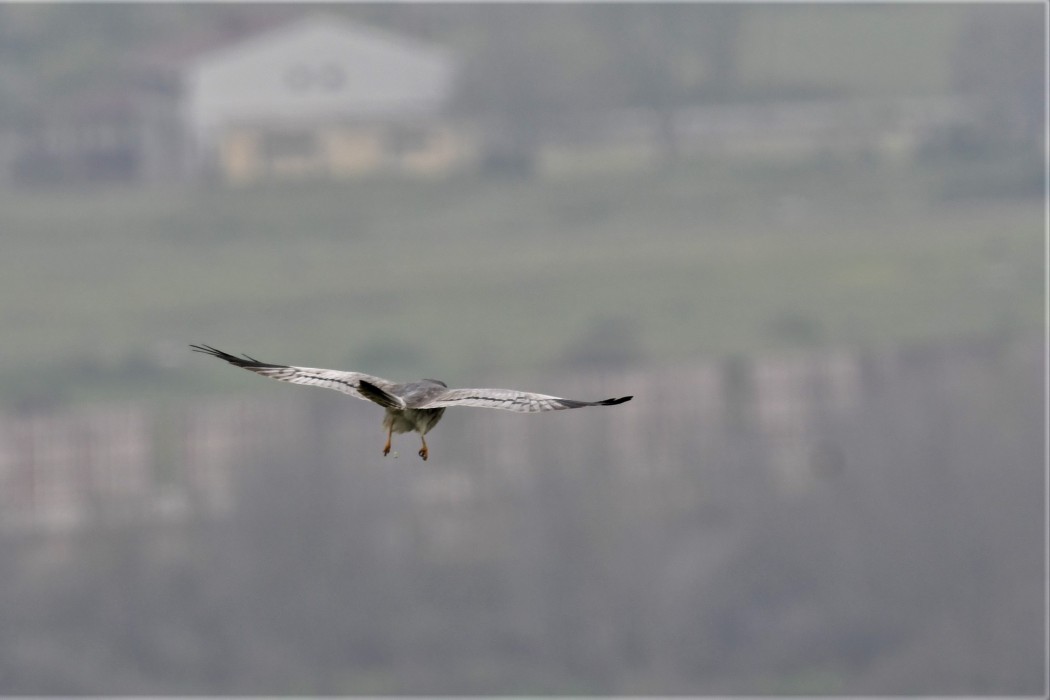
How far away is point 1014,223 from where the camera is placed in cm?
14275

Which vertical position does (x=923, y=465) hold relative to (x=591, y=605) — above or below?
Answer: above

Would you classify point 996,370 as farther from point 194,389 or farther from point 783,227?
point 194,389

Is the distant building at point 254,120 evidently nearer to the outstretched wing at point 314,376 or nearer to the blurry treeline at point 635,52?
the blurry treeline at point 635,52

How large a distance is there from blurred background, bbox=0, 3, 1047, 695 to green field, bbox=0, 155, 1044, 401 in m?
0.36

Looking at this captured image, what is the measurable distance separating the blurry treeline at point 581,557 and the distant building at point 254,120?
51488 millimetres

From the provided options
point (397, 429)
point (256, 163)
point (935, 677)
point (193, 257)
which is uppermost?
point (256, 163)

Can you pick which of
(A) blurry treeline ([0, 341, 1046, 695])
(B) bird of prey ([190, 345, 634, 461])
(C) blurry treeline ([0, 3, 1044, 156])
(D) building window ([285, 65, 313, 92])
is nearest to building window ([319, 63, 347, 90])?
(D) building window ([285, 65, 313, 92])

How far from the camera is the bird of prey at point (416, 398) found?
17.9 m

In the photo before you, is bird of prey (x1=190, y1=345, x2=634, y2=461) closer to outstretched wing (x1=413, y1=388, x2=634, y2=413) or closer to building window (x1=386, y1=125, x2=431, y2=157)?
outstretched wing (x1=413, y1=388, x2=634, y2=413)

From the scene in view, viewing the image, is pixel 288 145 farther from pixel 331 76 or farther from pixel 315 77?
pixel 331 76

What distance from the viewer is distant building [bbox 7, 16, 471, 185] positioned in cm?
15600

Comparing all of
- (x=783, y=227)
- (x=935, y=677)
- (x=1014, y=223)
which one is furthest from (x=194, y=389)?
(x=1014, y=223)

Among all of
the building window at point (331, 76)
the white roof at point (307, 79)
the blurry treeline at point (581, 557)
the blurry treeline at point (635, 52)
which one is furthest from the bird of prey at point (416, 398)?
the building window at point (331, 76)

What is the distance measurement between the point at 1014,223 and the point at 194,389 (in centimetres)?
6180
